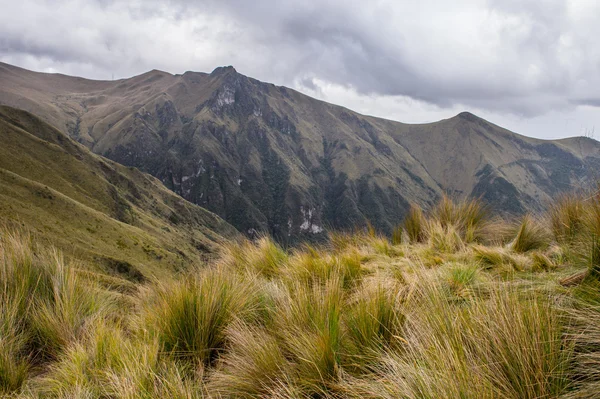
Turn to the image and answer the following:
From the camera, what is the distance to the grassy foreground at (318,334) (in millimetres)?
1718

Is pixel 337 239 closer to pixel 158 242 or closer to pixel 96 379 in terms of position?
pixel 96 379

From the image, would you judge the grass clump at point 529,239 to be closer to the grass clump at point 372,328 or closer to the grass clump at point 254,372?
the grass clump at point 372,328

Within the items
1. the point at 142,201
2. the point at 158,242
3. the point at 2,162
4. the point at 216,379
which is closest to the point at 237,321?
the point at 216,379

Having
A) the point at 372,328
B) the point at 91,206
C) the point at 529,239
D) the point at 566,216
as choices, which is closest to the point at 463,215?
the point at 529,239

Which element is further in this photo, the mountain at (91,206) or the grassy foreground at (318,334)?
the mountain at (91,206)

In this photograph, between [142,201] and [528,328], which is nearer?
[528,328]

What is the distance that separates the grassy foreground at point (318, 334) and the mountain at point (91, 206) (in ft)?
170

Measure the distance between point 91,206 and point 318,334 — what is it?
132 meters

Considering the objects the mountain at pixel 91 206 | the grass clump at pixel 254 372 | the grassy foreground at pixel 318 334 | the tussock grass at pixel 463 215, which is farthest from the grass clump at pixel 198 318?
the mountain at pixel 91 206

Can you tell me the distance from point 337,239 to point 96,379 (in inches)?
235

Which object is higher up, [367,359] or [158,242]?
[367,359]

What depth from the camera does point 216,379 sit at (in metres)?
2.73

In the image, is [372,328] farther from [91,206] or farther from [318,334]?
[91,206]

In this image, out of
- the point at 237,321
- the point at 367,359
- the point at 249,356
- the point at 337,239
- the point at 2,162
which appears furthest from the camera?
the point at 2,162
